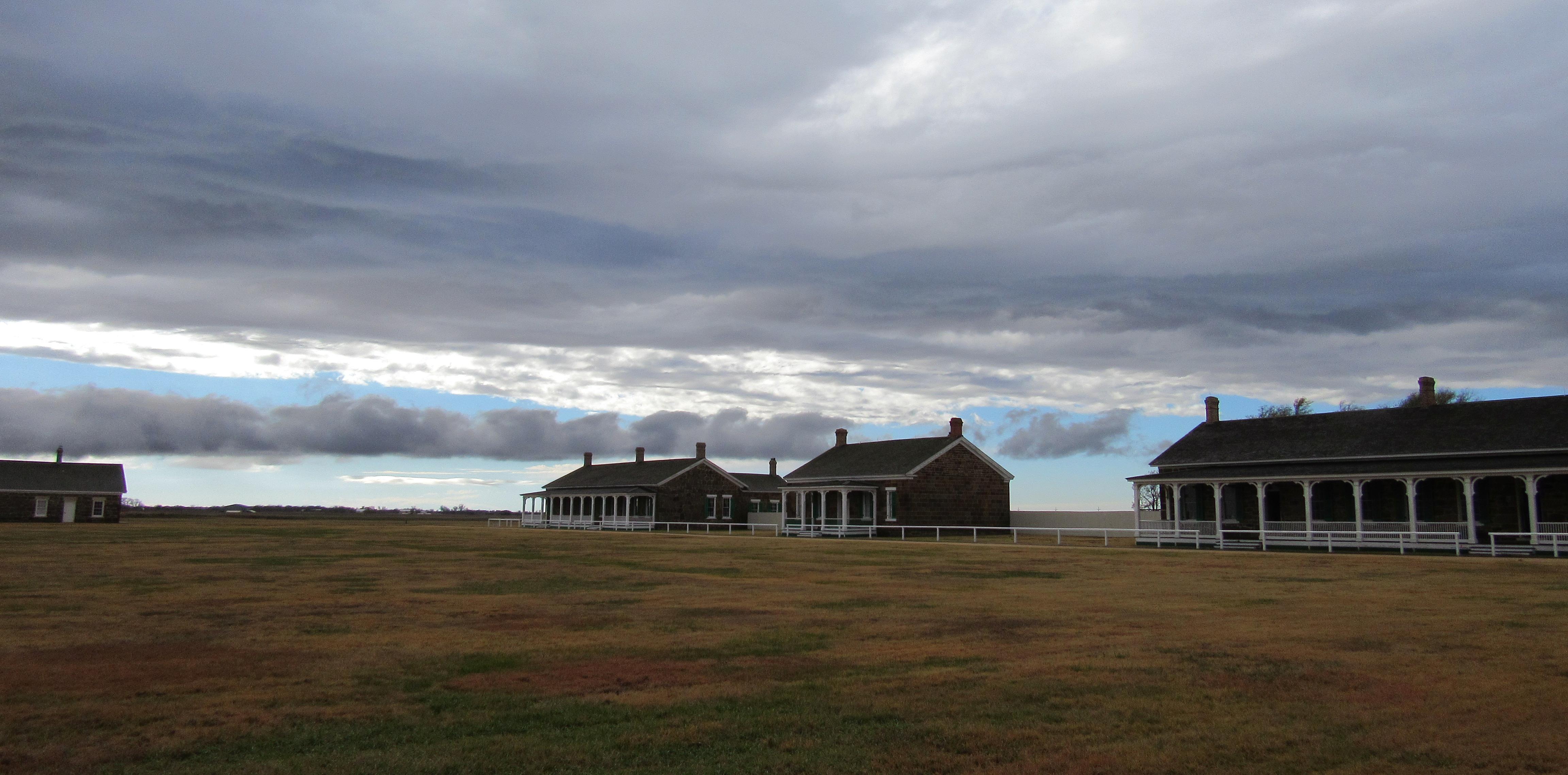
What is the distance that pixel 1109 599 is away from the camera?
1881cm

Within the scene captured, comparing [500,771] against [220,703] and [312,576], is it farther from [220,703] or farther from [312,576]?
[312,576]

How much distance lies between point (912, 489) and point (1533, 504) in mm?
25861

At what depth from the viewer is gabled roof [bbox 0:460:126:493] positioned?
72188 mm

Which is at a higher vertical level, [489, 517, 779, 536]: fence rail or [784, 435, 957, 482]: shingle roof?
[784, 435, 957, 482]: shingle roof

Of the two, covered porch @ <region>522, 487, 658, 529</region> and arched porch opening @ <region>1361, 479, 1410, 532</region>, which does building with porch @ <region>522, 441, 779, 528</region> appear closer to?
covered porch @ <region>522, 487, 658, 529</region>

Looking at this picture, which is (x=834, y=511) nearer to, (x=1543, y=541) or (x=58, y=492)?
(x=1543, y=541)

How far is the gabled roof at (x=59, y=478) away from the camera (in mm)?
72188

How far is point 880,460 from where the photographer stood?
55656 mm

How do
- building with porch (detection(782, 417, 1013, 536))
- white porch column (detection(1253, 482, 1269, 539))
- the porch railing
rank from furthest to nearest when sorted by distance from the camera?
building with porch (detection(782, 417, 1013, 536)) → white porch column (detection(1253, 482, 1269, 539)) → the porch railing

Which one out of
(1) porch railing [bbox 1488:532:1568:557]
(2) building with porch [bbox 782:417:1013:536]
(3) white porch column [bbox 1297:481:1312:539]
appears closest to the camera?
(1) porch railing [bbox 1488:532:1568:557]

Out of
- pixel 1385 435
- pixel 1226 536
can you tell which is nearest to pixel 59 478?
pixel 1226 536

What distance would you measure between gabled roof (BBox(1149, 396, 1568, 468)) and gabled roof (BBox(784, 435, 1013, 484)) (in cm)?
1153

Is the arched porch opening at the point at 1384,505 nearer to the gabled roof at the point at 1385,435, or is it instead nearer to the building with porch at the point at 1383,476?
the building with porch at the point at 1383,476

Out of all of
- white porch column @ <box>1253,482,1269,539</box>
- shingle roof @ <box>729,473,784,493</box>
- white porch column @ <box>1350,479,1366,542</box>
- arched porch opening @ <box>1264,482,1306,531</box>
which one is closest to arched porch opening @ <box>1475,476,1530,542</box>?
white porch column @ <box>1350,479,1366,542</box>
